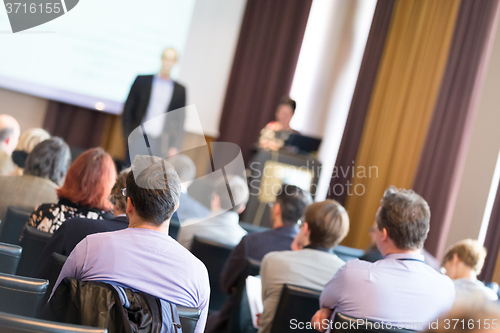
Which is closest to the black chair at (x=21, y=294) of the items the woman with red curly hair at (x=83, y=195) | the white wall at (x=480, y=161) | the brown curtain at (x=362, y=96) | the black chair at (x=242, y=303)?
the woman with red curly hair at (x=83, y=195)

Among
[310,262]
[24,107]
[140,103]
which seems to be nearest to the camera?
[310,262]

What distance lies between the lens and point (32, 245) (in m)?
1.91

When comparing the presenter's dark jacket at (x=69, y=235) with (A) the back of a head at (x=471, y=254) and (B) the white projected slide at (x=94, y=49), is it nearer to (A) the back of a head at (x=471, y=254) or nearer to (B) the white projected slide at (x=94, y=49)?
(A) the back of a head at (x=471, y=254)

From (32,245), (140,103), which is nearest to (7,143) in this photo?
(32,245)

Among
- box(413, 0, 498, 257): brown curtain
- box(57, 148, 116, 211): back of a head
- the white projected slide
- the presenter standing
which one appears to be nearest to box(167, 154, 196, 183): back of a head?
box(57, 148, 116, 211): back of a head

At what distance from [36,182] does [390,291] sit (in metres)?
1.78

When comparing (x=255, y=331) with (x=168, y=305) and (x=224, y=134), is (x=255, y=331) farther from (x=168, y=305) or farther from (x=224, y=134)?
(x=224, y=134)

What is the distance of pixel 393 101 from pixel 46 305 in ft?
18.0

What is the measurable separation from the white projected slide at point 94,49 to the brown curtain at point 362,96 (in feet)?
7.64

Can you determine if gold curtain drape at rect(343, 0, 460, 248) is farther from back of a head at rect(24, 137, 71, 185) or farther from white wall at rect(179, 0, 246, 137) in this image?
back of a head at rect(24, 137, 71, 185)

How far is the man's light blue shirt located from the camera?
1.80 m

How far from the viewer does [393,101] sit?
6137 millimetres

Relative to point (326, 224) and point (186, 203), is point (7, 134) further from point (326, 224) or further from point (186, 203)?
point (326, 224)

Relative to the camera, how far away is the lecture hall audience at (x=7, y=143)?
304 cm
